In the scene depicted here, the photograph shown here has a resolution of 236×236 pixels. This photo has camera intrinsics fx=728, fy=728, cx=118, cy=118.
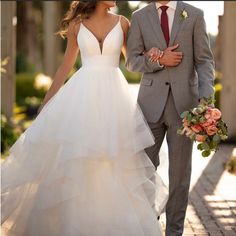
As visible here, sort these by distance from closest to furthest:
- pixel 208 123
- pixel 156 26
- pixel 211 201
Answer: pixel 208 123, pixel 156 26, pixel 211 201

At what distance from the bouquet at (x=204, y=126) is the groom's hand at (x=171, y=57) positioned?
1.39ft

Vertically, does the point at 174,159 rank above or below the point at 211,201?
above

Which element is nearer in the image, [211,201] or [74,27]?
[74,27]

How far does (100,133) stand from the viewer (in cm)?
529

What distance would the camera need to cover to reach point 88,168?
532cm

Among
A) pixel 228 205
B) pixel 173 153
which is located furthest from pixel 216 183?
pixel 173 153

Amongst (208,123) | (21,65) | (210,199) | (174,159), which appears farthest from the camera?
(21,65)

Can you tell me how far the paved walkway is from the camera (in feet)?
20.2

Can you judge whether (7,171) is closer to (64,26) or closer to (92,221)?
(92,221)

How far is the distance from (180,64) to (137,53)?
327mm

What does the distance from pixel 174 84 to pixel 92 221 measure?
46.0 inches

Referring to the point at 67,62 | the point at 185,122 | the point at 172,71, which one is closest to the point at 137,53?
the point at 172,71

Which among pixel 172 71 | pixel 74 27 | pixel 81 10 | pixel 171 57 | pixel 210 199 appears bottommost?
pixel 210 199

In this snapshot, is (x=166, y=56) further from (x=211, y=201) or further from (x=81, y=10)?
(x=211, y=201)
